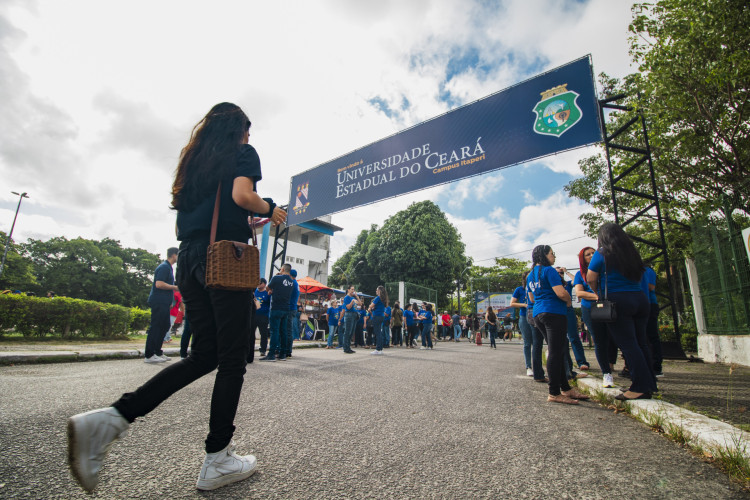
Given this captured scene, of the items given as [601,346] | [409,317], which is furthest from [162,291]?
[409,317]

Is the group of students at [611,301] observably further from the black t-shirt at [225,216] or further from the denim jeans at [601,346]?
the black t-shirt at [225,216]

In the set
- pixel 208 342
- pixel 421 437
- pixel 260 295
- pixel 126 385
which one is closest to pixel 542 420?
pixel 421 437

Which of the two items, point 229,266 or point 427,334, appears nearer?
point 229,266

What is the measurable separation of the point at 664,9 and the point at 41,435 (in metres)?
12.6

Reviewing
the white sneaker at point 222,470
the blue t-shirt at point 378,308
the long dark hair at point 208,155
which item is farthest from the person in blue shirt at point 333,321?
the white sneaker at point 222,470

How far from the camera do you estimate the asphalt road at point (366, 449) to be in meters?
1.57

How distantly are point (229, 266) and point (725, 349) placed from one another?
10.5 metres

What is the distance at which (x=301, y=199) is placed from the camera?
13.7 m

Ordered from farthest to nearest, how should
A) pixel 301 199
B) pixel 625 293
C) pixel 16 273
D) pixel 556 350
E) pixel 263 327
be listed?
pixel 16 273
pixel 301 199
pixel 263 327
pixel 556 350
pixel 625 293

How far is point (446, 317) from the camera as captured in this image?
22578 millimetres

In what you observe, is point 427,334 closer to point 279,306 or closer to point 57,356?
point 279,306

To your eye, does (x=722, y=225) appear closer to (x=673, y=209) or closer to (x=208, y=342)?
(x=673, y=209)

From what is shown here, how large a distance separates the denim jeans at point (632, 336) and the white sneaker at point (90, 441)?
383cm

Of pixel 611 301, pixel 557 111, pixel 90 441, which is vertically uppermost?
pixel 557 111
